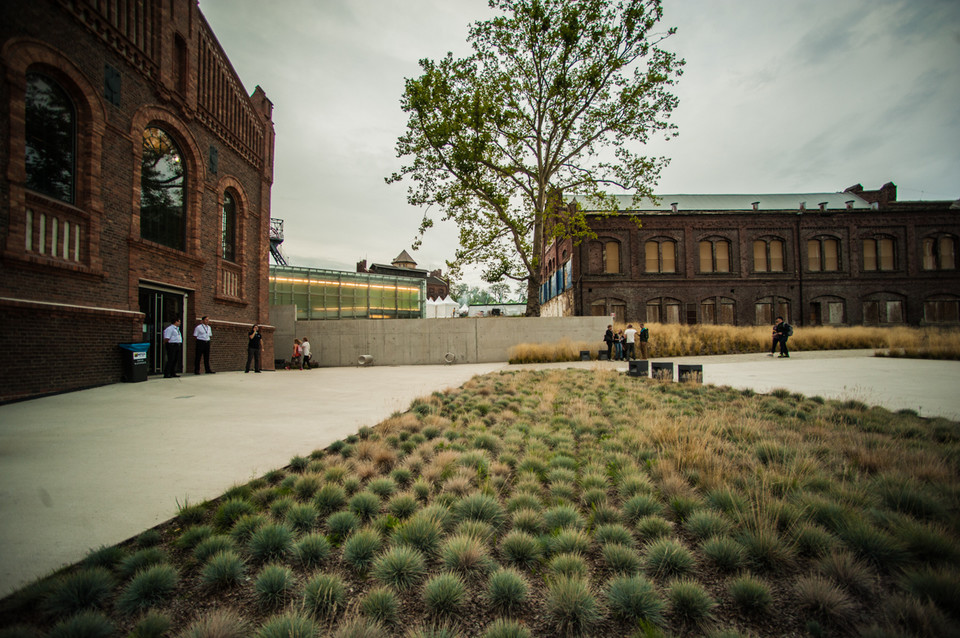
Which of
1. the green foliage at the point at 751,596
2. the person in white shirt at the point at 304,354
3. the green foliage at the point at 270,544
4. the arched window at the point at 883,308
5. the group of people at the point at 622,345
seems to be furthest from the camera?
the arched window at the point at 883,308

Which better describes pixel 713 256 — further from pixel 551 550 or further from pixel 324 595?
pixel 324 595

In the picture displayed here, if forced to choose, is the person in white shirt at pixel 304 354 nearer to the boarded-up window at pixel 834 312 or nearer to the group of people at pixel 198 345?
the group of people at pixel 198 345

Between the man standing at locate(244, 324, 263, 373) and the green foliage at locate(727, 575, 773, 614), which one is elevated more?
the man standing at locate(244, 324, 263, 373)

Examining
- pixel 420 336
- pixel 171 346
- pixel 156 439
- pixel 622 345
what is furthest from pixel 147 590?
pixel 622 345

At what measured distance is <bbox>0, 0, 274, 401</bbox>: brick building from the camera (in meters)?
7.32

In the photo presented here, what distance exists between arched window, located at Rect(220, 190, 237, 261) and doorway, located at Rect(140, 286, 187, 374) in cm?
307

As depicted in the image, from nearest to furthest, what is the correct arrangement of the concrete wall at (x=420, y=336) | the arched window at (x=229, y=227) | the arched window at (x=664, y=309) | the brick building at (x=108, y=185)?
1. the brick building at (x=108, y=185)
2. the arched window at (x=229, y=227)
3. the concrete wall at (x=420, y=336)
4. the arched window at (x=664, y=309)

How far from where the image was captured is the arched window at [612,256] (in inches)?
1159

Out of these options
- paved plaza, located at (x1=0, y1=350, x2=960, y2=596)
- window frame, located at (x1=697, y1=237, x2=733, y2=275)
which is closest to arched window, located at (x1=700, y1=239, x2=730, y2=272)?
window frame, located at (x1=697, y1=237, x2=733, y2=275)

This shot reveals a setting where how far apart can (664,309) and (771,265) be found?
9.43 metres

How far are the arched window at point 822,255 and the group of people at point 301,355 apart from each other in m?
36.0

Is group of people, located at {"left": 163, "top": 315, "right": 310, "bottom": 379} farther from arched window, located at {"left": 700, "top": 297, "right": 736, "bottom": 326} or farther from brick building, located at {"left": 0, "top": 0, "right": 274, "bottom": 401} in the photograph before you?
arched window, located at {"left": 700, "top": 297, "right": 736, "bottom": 326}

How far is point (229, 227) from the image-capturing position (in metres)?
15.1

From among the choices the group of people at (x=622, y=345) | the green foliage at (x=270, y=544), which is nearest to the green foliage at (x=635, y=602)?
the green foliage at (x=270, y=544)
